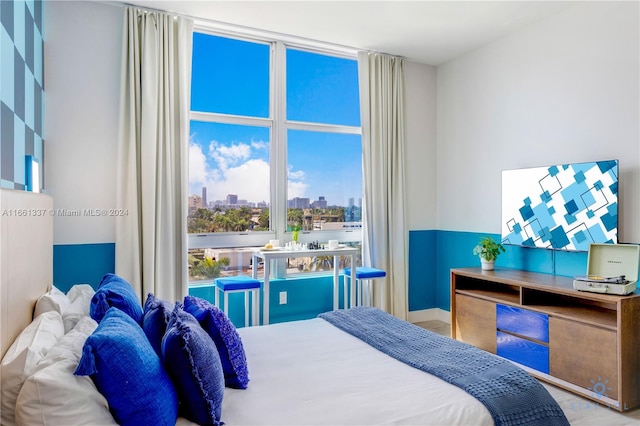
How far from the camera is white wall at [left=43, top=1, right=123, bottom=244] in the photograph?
325cm

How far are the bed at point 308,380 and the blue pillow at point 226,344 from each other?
5 cm

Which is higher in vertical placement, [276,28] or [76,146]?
[276,28]

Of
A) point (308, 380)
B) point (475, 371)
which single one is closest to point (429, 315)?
point (475, 371)

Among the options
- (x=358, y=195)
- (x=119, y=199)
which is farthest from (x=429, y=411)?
(x=358, y=195)

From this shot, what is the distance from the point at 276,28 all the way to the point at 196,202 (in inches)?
70.4

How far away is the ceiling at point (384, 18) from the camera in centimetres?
338

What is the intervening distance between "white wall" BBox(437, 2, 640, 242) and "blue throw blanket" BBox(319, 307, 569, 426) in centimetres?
186

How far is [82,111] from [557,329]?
13.0 feet

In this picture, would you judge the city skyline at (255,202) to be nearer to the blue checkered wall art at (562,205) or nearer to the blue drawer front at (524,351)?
the blue checkered wall art at (562,205)

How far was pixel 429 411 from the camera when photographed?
1.51 m

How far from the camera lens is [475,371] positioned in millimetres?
1803

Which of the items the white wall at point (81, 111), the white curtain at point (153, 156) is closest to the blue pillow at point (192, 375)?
the white curtain at point (153, 156)

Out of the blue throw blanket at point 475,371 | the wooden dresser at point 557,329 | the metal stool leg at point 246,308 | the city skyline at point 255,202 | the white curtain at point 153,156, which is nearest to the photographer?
the blue throw blanket at point 475,371

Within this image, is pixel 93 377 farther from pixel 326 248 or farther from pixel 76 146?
pixel 326 248
